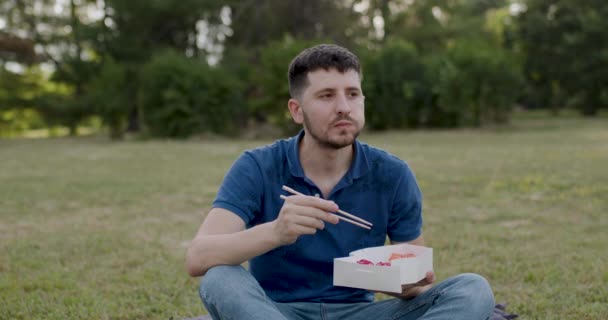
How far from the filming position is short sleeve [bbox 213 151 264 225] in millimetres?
2955

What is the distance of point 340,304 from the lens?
313 centimetres

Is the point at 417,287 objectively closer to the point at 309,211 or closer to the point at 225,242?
the point at 309,211

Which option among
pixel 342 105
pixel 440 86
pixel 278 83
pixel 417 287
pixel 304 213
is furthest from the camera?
pixel 440 86

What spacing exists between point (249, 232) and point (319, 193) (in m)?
0.48

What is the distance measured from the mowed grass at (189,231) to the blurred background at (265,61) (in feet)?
Result: 32.4

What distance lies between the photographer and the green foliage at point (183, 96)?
23094mm

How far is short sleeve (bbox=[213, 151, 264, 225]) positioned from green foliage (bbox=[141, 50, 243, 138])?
2019 centimetres

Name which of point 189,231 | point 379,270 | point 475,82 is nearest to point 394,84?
point 475,82

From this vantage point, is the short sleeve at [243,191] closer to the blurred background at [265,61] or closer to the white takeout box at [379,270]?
the white takeout box at [379,270]

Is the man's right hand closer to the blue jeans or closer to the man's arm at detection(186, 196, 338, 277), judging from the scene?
the man's arm at detection(186, 196, 338, 277)

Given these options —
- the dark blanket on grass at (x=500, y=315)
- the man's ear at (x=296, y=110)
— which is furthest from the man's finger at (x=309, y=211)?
the dark blanket on grass at (x=500, y=315)

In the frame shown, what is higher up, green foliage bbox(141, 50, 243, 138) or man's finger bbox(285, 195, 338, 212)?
man's finger bbox(285, 195, 338, 212)

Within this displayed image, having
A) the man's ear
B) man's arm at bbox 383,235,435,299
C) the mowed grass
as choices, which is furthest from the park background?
the man's ear

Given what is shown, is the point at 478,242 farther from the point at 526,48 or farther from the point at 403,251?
the point at 526,48
